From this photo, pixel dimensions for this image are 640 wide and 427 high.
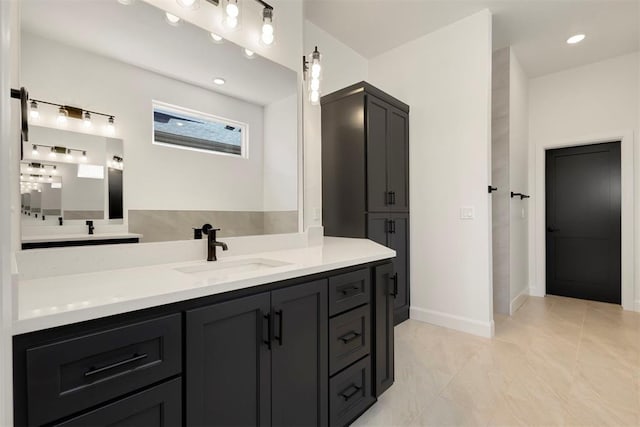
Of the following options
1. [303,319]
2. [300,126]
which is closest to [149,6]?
[300,126]

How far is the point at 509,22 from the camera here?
9.45 feet

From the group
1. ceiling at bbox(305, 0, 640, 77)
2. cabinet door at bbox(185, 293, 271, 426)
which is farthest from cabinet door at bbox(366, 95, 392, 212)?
cabinet door at bbox(185, 293, 271, 426)

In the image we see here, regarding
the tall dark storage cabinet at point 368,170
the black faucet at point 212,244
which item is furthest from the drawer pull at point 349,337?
the tall dark storage cabinet at point 368,170

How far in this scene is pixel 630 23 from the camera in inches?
114

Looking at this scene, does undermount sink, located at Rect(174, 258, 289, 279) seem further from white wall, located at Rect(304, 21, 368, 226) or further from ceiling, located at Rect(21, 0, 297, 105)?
ceiling, located at Rect(21, 0, 297, 105)

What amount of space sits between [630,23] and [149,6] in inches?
164

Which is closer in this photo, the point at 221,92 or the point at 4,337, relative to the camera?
the point at 4,337

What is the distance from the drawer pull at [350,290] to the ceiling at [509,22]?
245 centimetres

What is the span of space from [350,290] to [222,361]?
0.70 metres

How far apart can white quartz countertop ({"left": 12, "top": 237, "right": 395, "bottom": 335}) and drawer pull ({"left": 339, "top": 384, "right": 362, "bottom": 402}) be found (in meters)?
0.63

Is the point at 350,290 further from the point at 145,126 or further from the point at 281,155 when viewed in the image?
the point at 145,126

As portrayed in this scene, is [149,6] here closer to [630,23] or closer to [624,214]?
[630,23]

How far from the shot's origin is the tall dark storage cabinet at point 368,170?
107 inches

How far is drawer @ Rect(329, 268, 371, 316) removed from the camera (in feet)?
4.62
